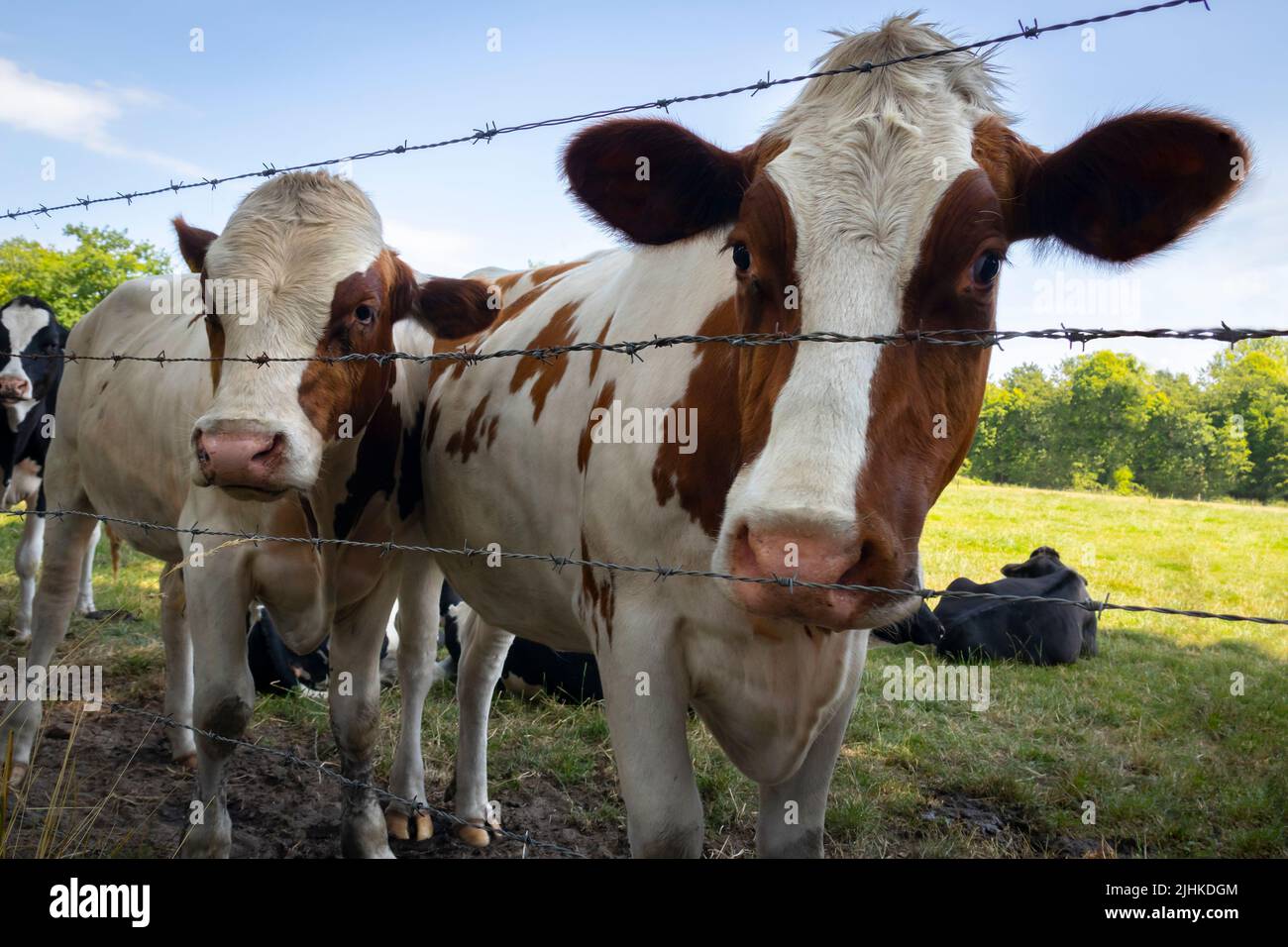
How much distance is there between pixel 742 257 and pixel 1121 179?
0.86 m

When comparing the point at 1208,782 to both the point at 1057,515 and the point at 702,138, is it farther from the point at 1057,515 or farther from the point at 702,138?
the point at 1057,515

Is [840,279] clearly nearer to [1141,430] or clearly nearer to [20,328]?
[20,328]

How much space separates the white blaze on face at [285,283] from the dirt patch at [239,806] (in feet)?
5.92

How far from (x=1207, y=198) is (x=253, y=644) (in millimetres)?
5498

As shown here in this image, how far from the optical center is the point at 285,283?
2.94m

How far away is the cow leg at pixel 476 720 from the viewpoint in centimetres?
430

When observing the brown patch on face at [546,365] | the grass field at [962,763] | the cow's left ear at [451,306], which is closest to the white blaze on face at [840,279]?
the brown patch on face at [546,365]

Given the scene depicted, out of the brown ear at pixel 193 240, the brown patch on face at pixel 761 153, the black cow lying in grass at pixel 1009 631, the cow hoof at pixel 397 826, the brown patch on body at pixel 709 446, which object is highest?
the brown ear at pixel 193 240

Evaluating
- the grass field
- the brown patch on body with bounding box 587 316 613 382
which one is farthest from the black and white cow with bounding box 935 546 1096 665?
the brown patch on body with bounding box 587 316 613 382

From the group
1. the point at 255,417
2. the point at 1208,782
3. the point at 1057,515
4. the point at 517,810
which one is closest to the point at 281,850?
the point at 517,810

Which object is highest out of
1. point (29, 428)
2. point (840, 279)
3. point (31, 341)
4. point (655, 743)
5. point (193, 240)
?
point (31, 341)

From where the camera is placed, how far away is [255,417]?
2611mm

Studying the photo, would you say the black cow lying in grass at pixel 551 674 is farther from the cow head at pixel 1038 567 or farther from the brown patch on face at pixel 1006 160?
the cow head at pixel 1038 567

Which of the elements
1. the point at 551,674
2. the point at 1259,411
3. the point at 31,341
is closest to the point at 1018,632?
the point at 551,674
